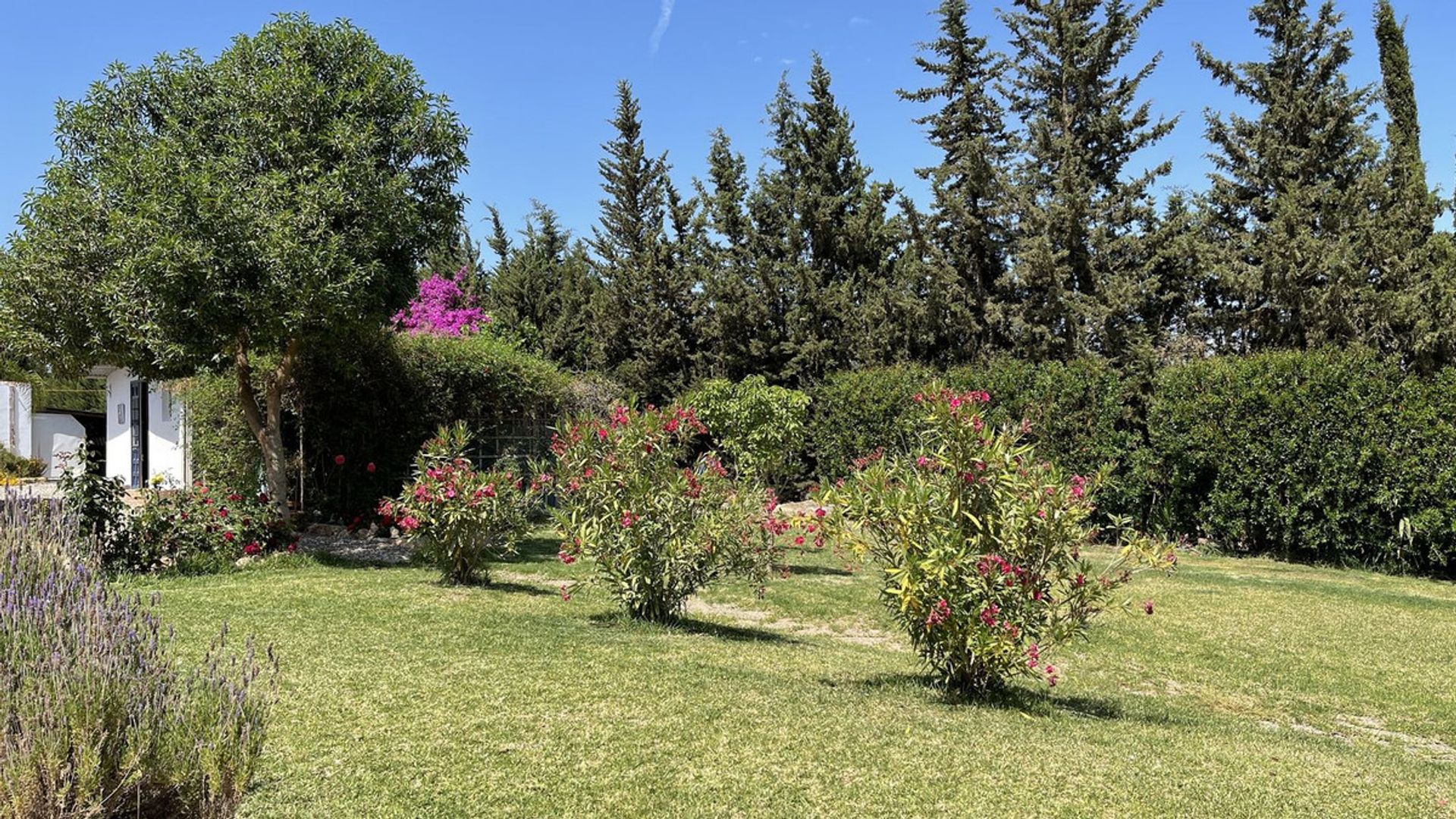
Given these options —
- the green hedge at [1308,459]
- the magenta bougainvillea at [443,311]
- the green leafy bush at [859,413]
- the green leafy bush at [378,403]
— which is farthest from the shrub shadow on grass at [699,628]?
the magenta bougainvillea at [443,311]

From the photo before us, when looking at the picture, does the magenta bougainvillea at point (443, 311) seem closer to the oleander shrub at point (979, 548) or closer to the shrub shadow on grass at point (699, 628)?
the shrub shadow on grass at point (699, 628)

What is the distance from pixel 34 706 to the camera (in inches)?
98.5

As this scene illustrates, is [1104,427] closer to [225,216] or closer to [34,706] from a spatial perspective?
[225,216]

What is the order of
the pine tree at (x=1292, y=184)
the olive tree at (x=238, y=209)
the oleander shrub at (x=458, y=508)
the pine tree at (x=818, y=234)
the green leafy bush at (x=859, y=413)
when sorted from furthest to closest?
the pine tree at (x=818, y=234), the green leafy bush at (x=859, y=413), the pine tree at (x=1292, y=184), the olive tree at (x=238, y=209), the oleander shrub at (x=458, y=508)

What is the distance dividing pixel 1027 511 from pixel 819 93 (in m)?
22.1

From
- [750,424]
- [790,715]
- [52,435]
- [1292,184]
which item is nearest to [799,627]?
[790,715]

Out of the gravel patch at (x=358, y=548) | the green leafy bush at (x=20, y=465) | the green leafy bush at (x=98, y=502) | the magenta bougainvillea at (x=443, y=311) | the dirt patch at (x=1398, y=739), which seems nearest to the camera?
the dirt patch at (x=1398, y=739)

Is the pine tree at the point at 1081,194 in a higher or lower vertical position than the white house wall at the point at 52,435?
higher

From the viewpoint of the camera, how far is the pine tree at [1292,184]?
54.5ft

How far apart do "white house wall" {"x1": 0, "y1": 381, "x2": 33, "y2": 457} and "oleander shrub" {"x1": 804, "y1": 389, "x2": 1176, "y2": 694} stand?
32739 millimetres

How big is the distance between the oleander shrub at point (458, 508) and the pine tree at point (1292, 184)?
15087 millimetres

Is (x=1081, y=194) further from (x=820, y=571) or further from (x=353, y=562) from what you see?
(x=353, y=562)

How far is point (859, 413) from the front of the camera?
1878 centimetres

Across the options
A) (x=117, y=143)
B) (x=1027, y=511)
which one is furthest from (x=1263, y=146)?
(x=117, y=143)
